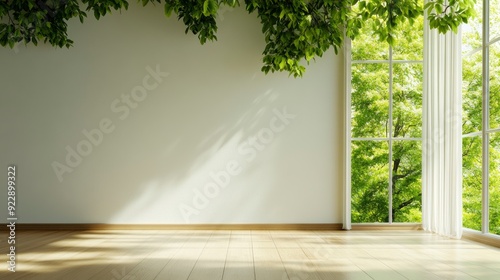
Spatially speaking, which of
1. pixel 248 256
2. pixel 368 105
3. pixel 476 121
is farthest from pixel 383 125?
pixel 248 256

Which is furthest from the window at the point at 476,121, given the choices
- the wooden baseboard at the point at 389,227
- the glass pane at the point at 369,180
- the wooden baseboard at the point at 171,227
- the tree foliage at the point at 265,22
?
the wooden baseboard at the point at 171,227

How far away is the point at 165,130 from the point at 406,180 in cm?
610

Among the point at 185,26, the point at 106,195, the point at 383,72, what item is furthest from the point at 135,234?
the point at 383,72

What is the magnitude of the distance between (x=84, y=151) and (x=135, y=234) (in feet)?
3.52

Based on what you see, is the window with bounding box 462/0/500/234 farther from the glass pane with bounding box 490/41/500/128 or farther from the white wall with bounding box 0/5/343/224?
the white wall with bounding box 0/5/343/224

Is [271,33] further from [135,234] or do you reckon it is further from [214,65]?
[135,234]

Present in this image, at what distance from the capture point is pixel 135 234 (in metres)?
5.59

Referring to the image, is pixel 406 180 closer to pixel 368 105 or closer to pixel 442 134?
pixel 368 105

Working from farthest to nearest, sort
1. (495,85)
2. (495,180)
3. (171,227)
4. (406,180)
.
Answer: (495,180), (495,85), (406,180), (171,227)

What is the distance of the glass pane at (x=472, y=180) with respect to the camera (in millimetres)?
10656

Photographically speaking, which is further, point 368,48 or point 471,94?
point 471,94

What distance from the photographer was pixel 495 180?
443 inches

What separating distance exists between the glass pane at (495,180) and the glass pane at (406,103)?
5.16 ft

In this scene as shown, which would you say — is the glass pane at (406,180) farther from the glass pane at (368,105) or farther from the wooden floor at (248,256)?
the wooden floor at (248,256)
